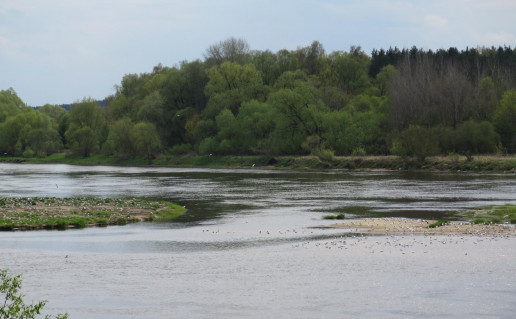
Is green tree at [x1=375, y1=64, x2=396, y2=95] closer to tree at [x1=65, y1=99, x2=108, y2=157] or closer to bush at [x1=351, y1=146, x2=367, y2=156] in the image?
bush at [x1=351, y1=146, x2=367, y2=156]

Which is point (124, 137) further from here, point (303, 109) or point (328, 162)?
point (328, 162)

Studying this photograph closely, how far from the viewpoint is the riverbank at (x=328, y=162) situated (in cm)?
8888

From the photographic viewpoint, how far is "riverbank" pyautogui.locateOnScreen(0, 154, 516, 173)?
88.9 m

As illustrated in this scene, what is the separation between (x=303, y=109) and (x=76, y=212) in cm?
7702

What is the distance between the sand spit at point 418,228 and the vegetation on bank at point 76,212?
13.0 metres

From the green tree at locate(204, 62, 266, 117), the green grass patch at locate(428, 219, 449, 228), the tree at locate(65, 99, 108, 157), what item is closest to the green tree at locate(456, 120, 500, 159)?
the green tree at locate(204, 62, 266, 117)

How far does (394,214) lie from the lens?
4128cm

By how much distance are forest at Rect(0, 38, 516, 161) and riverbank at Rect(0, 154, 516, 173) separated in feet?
5.23

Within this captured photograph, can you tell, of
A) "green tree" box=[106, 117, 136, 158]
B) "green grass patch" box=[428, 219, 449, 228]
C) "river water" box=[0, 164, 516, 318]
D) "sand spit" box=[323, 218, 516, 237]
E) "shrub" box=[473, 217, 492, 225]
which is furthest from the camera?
"green tree" box=[106, 117, 136, 158]

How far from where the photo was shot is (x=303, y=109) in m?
115

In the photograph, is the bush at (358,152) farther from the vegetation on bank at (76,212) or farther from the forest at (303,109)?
the vegetation on bank at (76,212)

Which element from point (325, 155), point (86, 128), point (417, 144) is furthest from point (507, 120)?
point (86, 128)

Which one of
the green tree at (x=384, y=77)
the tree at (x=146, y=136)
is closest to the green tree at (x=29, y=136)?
the tree at (x=146, y=136)

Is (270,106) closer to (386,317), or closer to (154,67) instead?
(154,67)
